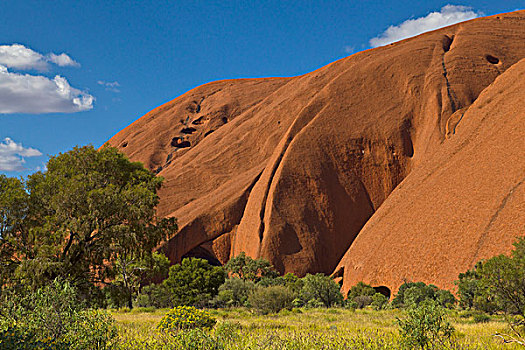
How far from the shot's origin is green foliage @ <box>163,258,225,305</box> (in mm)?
28266

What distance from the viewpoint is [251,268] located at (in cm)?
4144

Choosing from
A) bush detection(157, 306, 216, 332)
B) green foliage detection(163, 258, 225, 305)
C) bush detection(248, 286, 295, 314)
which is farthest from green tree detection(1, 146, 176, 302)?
green foliage detection(163, 258, 225, 305)

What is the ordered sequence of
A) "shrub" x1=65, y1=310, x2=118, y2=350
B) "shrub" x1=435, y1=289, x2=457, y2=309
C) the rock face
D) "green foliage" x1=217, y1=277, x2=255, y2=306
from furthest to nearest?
the rock face, "green foliage" x1=217, y1=277, x2=255, y2=306, "shrub" x1=435, y1=289, x2=457, y2=309, "shrub" x1=65, y1=310, x2=118, y2=350

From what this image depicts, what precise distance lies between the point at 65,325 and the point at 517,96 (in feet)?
155

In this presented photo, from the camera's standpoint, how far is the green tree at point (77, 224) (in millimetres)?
12812

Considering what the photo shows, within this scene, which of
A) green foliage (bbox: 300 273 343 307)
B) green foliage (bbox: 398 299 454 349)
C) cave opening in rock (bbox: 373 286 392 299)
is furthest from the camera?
cave opening in rock (bbox: 373 286 392 299)

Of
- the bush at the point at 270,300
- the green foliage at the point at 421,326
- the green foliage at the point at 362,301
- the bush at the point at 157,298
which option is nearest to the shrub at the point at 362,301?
the green foliage at the point at 362,301

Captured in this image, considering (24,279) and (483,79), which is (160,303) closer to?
(24,279)

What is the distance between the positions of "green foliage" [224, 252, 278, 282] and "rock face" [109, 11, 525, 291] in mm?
2350

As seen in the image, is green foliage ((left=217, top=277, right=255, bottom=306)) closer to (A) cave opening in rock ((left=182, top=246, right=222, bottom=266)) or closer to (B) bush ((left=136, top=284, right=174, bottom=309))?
(B) bush ((left=136, top=284, right=174, bottom=309))

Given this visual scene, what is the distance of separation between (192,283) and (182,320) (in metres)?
18.6

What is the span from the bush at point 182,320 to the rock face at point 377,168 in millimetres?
25861

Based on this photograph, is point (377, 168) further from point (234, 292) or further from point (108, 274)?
point (108, 274)

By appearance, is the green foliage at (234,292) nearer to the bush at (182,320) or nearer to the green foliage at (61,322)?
the bush at (182,320)
